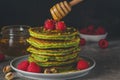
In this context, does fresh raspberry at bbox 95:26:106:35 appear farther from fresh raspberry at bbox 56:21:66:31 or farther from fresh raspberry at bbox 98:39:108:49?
fresh raspberry at bbox 56:21:66:31

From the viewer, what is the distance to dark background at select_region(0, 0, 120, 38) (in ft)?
5.83

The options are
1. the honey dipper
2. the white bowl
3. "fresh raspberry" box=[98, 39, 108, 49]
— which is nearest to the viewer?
the honey dipper

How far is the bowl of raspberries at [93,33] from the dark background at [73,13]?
0.08m

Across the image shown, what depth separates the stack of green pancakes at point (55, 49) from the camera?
1.19m

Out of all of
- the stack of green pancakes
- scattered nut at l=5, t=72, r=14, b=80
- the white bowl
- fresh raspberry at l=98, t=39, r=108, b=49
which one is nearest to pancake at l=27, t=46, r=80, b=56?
the stack of green pancakes

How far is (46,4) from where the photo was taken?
1.81 m

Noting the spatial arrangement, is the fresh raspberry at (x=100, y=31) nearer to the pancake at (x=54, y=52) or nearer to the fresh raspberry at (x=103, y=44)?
the fresh raspberry at (x=103, y=44)

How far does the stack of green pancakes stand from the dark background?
575 millimetres

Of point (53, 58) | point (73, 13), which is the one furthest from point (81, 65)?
point (73, 13)

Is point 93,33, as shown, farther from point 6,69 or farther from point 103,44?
point 6,69

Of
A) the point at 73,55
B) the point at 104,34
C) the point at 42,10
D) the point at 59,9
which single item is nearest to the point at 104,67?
the point at 73,55

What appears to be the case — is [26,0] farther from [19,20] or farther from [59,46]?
[59,46]

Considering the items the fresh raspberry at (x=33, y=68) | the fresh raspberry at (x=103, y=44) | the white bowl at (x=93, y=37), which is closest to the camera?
the fresh raspberry at (x=33, y=68)

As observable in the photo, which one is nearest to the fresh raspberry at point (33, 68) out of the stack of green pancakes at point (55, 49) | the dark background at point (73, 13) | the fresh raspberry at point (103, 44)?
the stack of green pancakes at point (55, 49)
